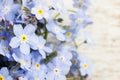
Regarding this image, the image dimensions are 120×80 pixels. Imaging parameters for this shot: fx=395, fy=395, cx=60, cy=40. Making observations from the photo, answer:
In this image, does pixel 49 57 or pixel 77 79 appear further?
pixel 77 79

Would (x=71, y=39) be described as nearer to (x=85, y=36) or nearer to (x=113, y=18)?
(x=85, y=36)

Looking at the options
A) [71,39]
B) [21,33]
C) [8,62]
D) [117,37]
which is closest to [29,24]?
[21,33]

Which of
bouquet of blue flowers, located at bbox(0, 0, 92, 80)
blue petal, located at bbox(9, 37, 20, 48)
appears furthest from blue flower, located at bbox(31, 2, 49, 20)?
blue petal, located at bbox(9, 37, 20, 48)

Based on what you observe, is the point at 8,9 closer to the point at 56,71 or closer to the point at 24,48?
the point at 24,48

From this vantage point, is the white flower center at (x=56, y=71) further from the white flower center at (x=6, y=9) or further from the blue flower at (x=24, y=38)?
the white flower center at (x=6, y=9)

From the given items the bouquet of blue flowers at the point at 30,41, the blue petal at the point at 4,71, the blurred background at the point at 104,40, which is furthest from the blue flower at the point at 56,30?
the blurred background at the point at 104,40

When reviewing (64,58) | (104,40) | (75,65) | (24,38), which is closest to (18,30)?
(24,38)
